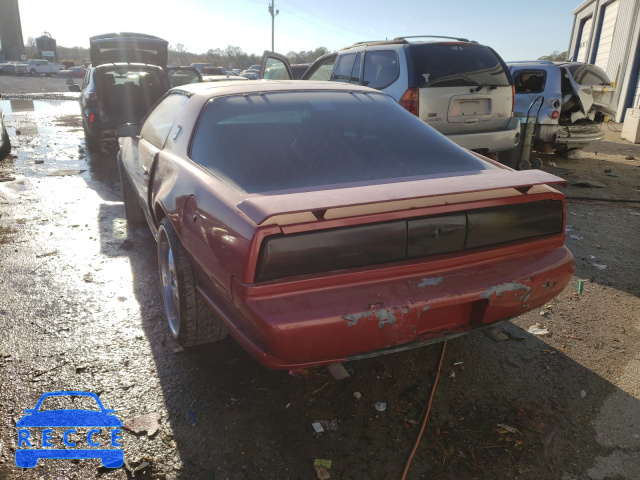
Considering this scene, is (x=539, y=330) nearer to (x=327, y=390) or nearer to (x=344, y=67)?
(x=327, y=390)

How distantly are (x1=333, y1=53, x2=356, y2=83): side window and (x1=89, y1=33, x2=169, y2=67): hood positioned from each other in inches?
341

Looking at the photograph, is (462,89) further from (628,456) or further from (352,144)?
(628,456)

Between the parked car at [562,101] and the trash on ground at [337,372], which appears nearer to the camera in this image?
the trash on ground at [337,372]

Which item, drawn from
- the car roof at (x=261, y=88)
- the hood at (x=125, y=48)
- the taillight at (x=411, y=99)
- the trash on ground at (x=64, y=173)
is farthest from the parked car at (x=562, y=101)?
the hood at (x=125, y=48)

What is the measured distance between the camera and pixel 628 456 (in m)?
2.13

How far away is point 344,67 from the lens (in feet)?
23.5

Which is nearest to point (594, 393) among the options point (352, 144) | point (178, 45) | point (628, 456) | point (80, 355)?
point (628, 456)

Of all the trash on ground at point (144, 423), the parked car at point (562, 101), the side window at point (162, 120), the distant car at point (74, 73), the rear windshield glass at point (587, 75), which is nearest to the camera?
the trash on ground at point (144, 423)

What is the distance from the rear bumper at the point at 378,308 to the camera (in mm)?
1878

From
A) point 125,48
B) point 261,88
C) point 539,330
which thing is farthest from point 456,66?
point 125,48

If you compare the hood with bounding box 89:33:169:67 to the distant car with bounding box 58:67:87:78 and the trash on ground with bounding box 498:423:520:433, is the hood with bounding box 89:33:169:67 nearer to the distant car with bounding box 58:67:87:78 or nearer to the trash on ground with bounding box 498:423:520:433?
the trash on ground with bounding box 498:423:520:433

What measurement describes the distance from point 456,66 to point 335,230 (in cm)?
475

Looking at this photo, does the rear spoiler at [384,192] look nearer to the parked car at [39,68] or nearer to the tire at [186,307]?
the tire at [186,307]

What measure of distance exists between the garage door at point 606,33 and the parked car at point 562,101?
34.7 ft
